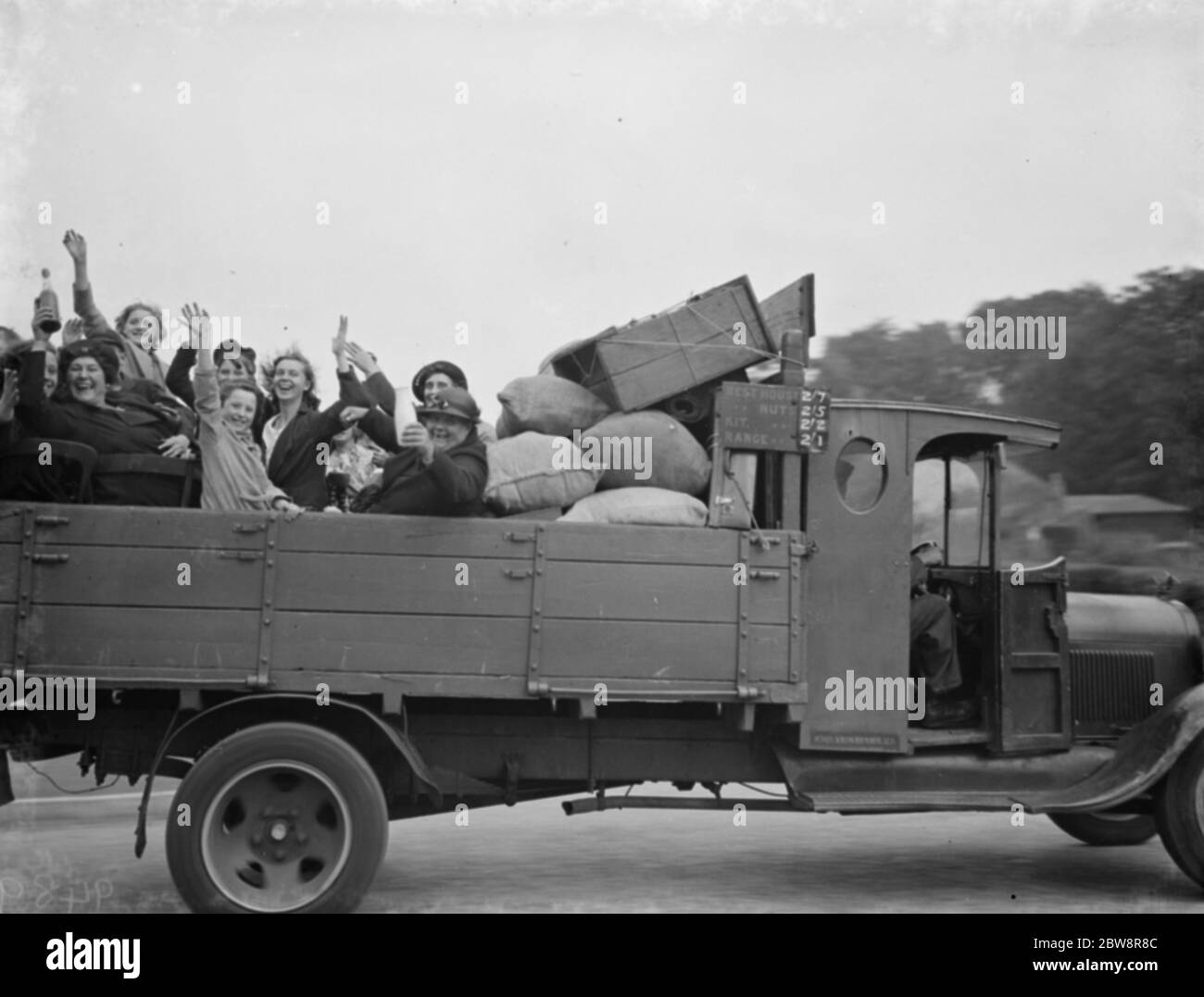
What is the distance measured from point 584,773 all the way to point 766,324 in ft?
7.23

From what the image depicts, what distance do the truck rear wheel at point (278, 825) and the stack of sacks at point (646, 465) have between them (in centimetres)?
144

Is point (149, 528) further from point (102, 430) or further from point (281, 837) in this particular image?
point (281, 837)

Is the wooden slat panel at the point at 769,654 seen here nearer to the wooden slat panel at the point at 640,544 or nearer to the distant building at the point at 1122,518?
the wooden slat panel at the point at 640,544

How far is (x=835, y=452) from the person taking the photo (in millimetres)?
5836

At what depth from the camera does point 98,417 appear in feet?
18.9

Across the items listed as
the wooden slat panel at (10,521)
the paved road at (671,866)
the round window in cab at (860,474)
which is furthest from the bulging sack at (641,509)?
the wooden slat panel at (10,521)

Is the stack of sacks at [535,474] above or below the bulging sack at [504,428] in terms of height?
below

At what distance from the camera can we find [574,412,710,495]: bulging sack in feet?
18.8

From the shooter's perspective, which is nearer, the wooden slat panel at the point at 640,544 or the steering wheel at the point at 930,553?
the wooden slat panel at the point at 640,544

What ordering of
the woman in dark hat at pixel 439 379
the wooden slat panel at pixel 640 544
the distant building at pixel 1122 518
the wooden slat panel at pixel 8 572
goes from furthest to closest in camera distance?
the distant building at pixel 1122 518
the woman in dark hat at pixel 439 379
the wooden slat panel at pixel 640 544
the wooden slat panel at pixel 8 572

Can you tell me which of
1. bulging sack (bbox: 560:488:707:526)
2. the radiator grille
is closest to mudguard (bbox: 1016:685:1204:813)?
the radiator grille

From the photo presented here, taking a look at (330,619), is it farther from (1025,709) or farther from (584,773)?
A: (1025,709)

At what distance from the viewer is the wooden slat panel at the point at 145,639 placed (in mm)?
5152
